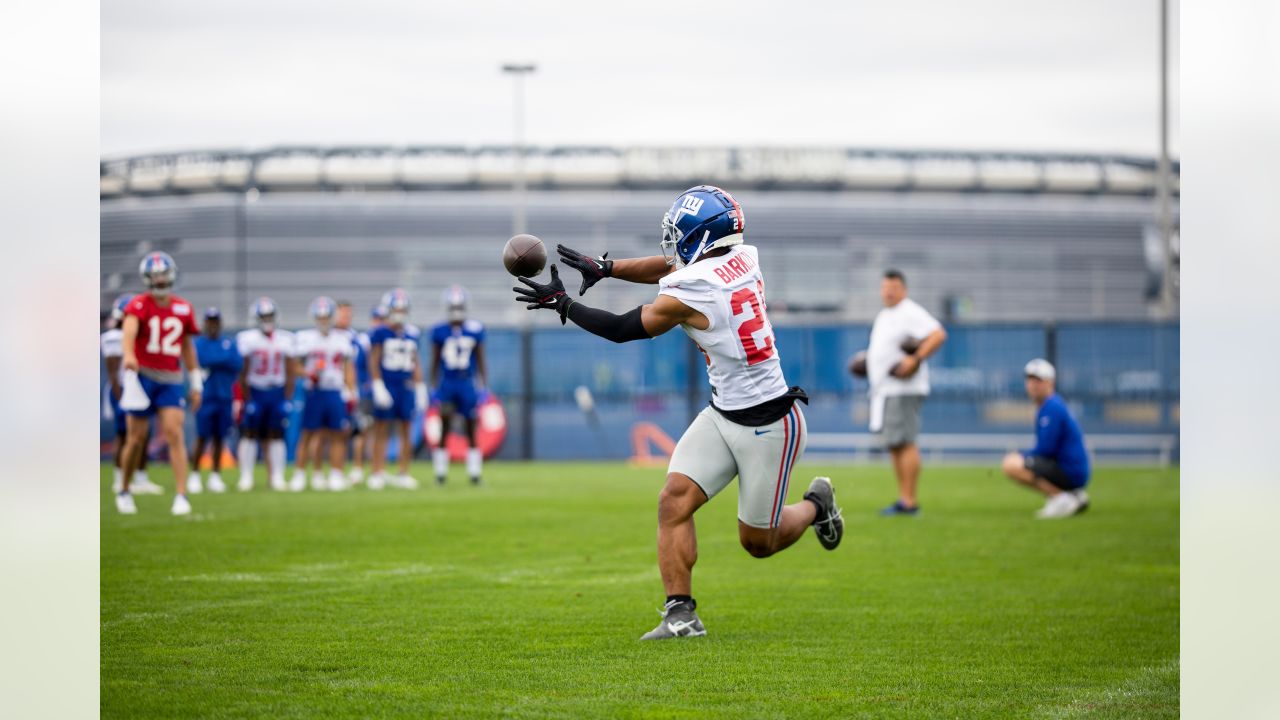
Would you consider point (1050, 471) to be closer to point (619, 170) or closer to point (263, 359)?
point (263, 359)

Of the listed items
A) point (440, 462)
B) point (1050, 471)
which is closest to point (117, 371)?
point (440, 462)

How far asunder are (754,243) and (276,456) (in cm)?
2870

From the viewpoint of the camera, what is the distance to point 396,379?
17.9m

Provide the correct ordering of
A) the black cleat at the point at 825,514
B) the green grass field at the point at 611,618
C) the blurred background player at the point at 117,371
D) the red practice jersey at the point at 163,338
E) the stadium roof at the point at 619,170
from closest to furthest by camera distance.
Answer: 1. the green grass field at the point at 611,618
2. the black cleat at the point at 825,514
3. the red practice jersey at the point at 163,338
4. the blurred background player at the point at 117,371
5. the stadium roof at the point at 619,170

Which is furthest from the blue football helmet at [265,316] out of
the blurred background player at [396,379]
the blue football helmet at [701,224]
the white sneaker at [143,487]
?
the blue football helmet at [701,224]

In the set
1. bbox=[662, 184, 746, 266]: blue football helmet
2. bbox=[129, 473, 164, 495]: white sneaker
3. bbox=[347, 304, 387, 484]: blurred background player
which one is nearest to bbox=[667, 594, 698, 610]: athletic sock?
bbox=[662, 184, 746, 266]: blue football helmet

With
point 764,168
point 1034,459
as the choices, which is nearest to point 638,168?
point 764,168

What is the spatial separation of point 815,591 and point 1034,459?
230 inches

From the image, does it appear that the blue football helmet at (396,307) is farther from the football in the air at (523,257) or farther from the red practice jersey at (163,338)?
the football in the air at (523,257)

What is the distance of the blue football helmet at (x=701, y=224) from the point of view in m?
6.41

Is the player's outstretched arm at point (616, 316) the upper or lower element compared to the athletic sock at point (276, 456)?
upper

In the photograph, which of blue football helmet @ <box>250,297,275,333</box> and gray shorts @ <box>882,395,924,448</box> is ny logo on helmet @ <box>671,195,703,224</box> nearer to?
gray shorts @ <box>882,395,924,448</box>
